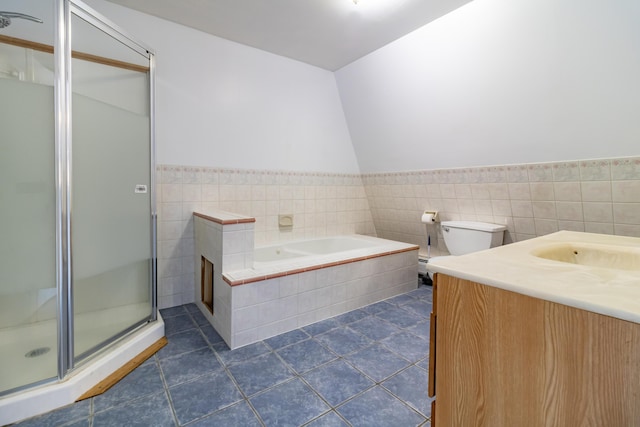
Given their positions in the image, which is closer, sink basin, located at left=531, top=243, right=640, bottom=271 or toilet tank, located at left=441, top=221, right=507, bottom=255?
sink basin, located at left=531, top=243, right=640, bottom=271

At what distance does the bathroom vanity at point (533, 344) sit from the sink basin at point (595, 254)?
1.18 ft

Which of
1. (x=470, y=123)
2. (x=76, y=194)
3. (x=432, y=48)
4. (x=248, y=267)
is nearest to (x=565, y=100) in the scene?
(x=470, y=123)

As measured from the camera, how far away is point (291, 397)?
1.42 m

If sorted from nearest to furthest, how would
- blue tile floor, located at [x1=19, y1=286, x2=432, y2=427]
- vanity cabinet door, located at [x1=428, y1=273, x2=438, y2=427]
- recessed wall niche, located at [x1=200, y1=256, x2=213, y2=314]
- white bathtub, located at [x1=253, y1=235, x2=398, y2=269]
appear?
vanity cabinet door, located at [x1=428, y1=273, x2=438, y2=427]
blue tile floor, located at [x1=19, y1=286, x2=432, y2=427]
recessed wall niche, located at [x1=200, y1=256, x2=213, y2=314]
white bathtub, located at [x1=253, y1=235, x2=398, y2=269]

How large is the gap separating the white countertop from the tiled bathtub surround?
1557 mm

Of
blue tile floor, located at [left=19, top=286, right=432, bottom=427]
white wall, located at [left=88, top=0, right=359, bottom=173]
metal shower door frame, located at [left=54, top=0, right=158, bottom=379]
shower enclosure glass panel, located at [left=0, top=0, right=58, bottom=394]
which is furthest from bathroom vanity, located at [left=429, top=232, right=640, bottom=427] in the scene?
white wall, located at [left=88, top=0, right=359, bottom=173]

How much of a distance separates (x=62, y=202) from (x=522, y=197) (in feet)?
10.3

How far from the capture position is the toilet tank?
256 cm

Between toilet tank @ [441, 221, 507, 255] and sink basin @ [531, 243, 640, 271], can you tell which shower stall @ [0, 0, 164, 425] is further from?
toilet tank @ [441, 221, 507, 255]

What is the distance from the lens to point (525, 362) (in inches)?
26.1

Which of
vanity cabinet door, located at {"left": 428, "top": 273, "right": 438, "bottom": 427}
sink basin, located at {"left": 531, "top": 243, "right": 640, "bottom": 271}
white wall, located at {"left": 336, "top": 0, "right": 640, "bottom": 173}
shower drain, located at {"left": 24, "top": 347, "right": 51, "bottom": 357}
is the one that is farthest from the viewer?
white wall, located at {"left": 336, "top": 0, "right": 640, "bottom": 173}

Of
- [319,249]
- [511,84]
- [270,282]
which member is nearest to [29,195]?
[270,282]

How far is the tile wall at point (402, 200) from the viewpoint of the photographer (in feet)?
6.67

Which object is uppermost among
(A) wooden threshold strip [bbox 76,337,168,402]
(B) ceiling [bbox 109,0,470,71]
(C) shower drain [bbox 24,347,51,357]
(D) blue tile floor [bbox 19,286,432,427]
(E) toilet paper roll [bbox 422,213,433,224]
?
(B) ceiling [bbox 109,0,470,71]
